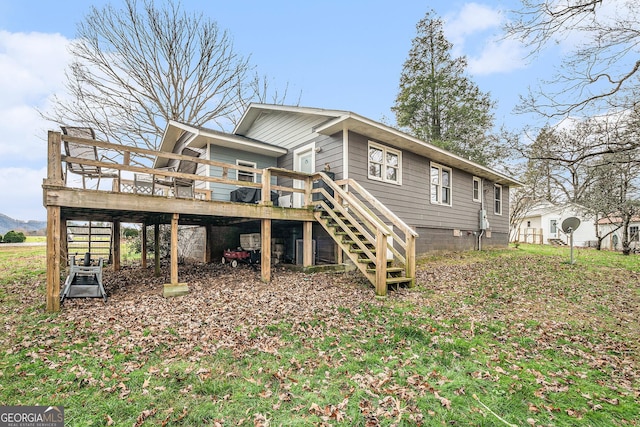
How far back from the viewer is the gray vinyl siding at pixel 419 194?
955 cm

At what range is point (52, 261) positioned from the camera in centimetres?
535

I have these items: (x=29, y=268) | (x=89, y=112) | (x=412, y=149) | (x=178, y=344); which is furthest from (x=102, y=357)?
(x=89, y=112)

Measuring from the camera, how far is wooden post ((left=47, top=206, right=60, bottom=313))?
5328mm

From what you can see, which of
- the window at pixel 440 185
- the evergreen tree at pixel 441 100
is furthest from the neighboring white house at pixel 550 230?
the window at pixel 440 185

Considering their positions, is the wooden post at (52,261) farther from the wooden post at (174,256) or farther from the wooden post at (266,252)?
the wooden post at (266,252)

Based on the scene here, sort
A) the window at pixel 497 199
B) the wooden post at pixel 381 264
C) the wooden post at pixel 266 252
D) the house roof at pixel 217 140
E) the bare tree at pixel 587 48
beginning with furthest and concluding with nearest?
the window at pixel 497 199
the house roof at pixel 217 140
the wooden post at pixel 266 252
the wooden post at pixel 381 264
the bare tree at pixel 587 48

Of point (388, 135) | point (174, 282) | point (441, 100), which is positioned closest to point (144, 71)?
point (388, 135)

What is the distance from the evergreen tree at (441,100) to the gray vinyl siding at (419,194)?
17.0ft

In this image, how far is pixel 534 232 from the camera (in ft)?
91.2

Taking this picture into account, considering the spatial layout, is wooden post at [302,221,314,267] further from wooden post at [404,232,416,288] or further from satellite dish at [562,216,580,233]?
satellite dish at [562,216,580,233]

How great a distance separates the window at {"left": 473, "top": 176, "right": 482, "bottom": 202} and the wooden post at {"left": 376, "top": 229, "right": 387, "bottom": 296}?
10.5 m

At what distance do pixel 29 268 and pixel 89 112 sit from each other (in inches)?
394

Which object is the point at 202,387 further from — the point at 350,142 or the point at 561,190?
the point at 561,190

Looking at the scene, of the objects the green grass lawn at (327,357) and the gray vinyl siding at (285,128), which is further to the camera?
the gray vinyl siding at (285,128)
